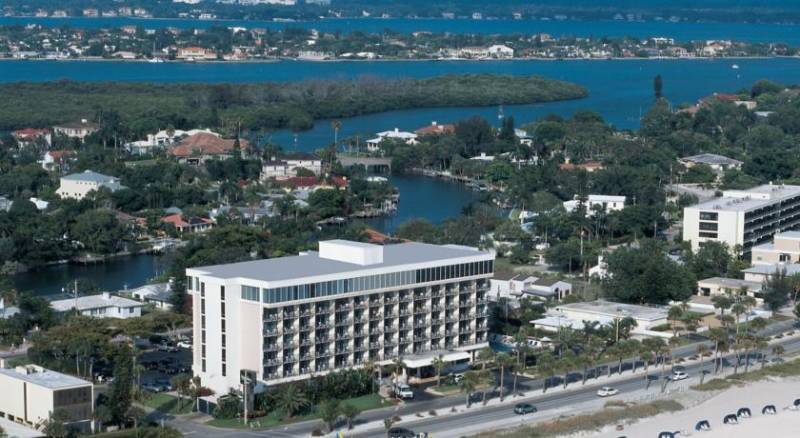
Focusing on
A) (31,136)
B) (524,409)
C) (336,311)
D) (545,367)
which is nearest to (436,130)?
(31,136)

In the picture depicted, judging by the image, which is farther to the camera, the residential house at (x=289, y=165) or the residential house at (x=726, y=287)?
the residential house at (x=289, y=165)

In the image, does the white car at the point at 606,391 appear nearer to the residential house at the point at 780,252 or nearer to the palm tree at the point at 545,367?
the palm tree at the point at 545,367

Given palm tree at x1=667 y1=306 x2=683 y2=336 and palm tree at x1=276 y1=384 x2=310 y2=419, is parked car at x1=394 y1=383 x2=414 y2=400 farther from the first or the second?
palm tree at x1=667 y1=306 x2=683 y2=336

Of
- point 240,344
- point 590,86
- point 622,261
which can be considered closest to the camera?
point 240,344

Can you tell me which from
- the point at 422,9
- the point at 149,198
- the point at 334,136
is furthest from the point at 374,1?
the point at 149,198

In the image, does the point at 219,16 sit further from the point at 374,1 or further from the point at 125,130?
the point at 125,130

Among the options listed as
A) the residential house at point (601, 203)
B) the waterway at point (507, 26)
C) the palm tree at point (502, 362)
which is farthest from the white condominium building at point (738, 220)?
the waterway at point (507, 26)
